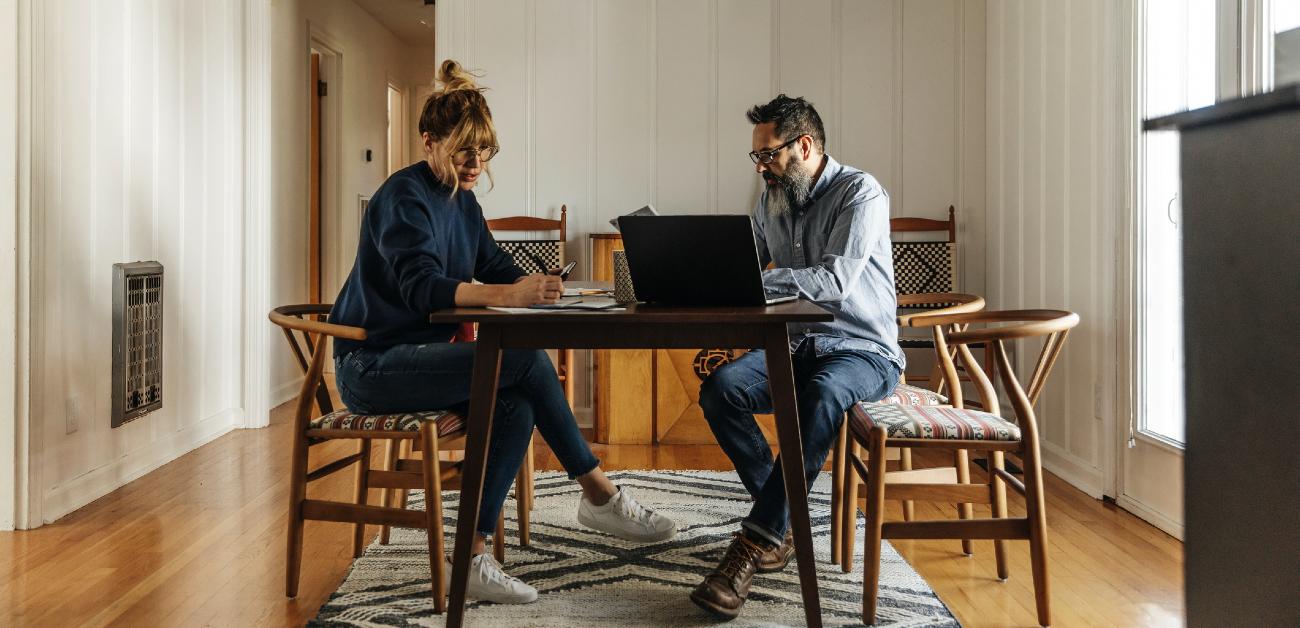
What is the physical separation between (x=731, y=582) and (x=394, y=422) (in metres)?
0.78

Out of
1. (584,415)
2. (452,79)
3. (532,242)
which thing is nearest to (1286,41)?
(452,79)

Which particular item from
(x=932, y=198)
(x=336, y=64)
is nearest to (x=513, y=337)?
(x=932, y=198)

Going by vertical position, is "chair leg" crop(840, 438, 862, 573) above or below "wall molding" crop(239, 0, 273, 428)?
below

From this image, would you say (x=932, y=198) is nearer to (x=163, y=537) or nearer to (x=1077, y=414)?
(x=1077, y=414)

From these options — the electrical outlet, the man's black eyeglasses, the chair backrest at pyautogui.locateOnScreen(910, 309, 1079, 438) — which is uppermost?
the man's black eyeglasses

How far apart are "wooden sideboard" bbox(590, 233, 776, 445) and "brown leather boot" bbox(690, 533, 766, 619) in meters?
2.00

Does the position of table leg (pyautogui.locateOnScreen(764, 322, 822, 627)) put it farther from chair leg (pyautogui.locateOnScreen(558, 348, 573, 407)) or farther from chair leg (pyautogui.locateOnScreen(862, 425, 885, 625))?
chair leg (pyautogui.locateOnScreen(558, 348, 573, 407))

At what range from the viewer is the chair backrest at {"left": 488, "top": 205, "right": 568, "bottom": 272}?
440 cm

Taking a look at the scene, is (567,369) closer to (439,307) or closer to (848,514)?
(848,514)

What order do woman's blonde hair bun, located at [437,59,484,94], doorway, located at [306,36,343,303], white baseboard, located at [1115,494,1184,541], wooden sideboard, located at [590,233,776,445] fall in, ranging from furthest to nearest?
doorway, located at [306,36,343,303] → wooden sideboard, located at [590,233,776,445] → white baseboard, located at [1115,494,1184,541] → woman's blonde hair bun, located at [437,59,484,94]

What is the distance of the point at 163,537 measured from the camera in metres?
2.63

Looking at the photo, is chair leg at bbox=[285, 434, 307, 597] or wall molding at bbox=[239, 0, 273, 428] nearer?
chair leg at bbox=[285, 434, 307, 597]

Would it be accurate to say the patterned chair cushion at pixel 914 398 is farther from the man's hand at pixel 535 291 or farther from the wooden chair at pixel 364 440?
the wooden chair at pixel 364 440

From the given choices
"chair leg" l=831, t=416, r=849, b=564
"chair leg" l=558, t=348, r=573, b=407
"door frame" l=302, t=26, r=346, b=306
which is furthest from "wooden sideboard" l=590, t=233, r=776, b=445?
Result: "door frame" l=302, t=26, r=346, b=306
